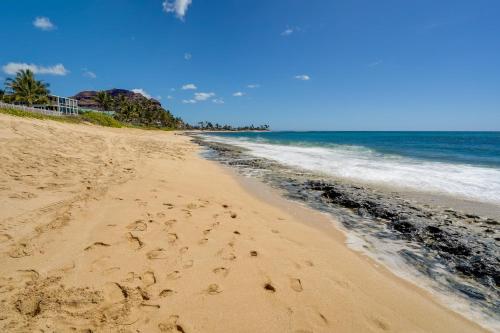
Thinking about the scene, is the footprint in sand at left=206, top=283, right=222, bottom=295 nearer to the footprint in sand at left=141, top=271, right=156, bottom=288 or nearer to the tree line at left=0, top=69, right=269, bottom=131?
the footprint in sand at left=141, top=271, right=156, bottom=288

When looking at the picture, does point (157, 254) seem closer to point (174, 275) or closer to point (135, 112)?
point (174, 275)

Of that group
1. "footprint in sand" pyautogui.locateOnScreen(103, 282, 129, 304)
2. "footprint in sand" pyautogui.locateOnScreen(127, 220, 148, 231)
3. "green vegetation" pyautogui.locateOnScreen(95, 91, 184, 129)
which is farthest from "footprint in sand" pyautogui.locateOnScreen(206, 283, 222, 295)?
"green vegetation" pyautogui.locateOnScreen(95, 91, 184, 129)

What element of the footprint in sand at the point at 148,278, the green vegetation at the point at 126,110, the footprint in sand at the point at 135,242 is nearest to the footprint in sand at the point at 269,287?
the footprint in sand at the point at 148,278

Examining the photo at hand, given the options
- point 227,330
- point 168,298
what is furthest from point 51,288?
point 227,330

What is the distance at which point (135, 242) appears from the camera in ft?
11.4

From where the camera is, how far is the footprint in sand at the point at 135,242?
3357 millimetres

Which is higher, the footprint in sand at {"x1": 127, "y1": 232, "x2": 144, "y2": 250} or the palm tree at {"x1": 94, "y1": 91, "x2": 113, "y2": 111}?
the palm tree at {"x1": 94, "y1": 91, "x2": 113, "y2": 111}

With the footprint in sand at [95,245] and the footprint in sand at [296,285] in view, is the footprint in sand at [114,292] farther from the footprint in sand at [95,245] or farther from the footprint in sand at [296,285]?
the footprint in sand at [296,285]

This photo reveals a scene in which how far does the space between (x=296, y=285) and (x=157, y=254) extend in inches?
70.9

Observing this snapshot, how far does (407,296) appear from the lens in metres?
3.04

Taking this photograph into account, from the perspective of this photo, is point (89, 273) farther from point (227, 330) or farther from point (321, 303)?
point (321, 303)

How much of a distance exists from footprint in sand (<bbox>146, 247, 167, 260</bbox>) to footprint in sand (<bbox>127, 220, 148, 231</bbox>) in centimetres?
71

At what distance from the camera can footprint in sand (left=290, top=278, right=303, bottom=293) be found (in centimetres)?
284

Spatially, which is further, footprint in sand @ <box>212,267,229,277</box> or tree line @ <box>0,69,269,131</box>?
tree line @ <box>0,69,269,131</box>
